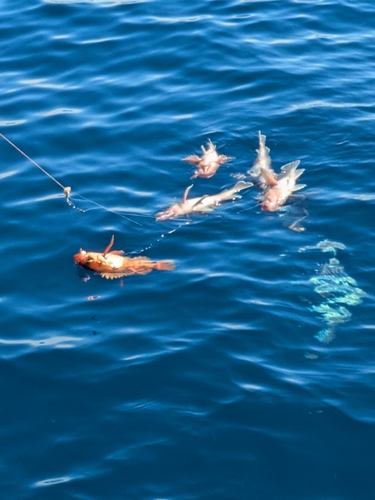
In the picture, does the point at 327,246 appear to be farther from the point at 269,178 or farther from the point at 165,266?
the point at 165,266

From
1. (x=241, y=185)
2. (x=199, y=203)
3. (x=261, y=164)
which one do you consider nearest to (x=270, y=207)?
(x=241, y=185)

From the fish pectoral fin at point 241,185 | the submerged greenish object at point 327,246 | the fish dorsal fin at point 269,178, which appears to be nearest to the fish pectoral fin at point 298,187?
the fish dorsal fin at point 269,178

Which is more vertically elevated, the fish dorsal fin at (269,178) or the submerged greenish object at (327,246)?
the fish dorsal fin at (269,178)

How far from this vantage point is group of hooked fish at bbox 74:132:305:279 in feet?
31.1

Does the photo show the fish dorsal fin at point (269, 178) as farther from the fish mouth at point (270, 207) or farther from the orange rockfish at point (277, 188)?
the fish mouth at point (270, 207)

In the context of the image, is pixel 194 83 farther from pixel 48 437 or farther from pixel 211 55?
pixel 48 437

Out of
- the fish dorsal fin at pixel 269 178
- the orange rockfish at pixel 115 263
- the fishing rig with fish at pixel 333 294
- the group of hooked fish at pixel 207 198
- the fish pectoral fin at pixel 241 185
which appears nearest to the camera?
the fishing rig with fish at pixel 333 294

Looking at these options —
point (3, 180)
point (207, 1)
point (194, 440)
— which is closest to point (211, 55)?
point (207, 1)

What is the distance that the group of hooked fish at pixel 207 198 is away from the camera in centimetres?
948

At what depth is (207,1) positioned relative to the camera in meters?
17.1

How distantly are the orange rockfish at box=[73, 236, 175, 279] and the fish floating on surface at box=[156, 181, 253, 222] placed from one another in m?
0.96

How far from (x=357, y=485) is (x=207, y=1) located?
12.4 meters

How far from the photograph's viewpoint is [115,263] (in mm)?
9500

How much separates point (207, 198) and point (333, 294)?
2492mm
